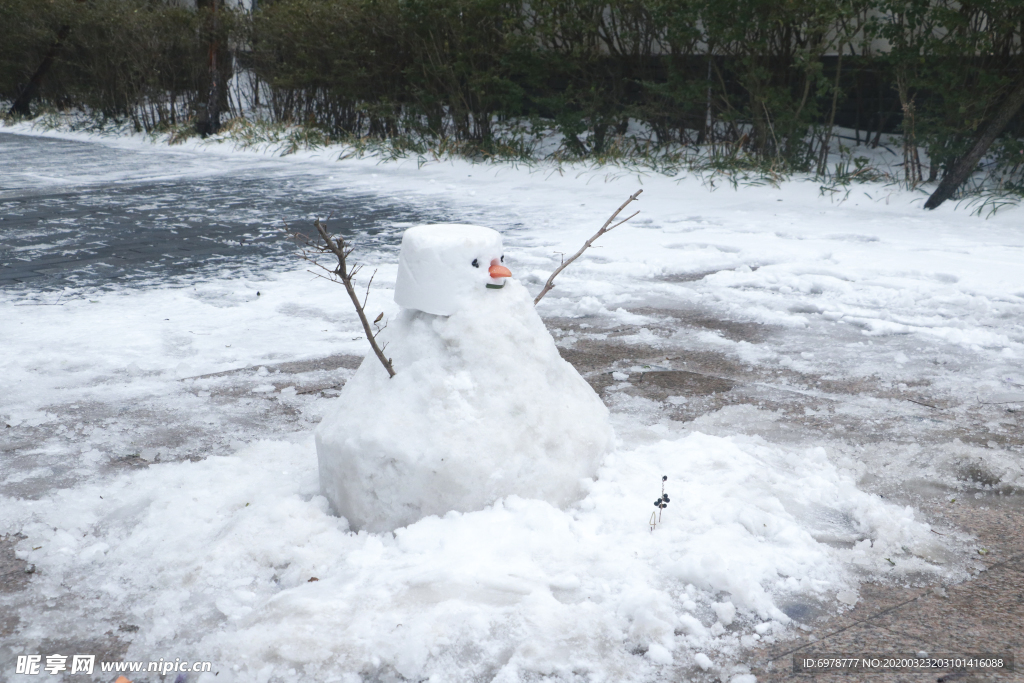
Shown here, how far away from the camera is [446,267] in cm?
225

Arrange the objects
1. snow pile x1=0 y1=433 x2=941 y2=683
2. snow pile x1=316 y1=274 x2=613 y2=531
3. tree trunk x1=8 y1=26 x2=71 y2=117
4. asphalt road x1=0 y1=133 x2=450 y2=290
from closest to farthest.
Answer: snow pile x1=0 y1=433 x2=941 y2=683 → snow pile x1=316 y1=274 x2=613 y2=531 → asphalt road x1=0 y1=133 x2=450 y2=290 → tree trunk x1=8 y1=26 x2=71 y2=117

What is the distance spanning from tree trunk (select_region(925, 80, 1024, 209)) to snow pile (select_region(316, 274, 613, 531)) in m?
6.22

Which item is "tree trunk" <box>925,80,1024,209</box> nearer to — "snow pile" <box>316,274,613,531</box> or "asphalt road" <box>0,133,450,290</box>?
"asphalt road" <box>0,133,450,290</box>

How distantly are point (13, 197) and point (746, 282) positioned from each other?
7.46 metres

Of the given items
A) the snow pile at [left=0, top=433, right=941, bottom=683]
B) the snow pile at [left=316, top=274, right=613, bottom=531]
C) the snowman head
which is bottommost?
the snow pile at [left=0, top=433, right=941, bottom=683]

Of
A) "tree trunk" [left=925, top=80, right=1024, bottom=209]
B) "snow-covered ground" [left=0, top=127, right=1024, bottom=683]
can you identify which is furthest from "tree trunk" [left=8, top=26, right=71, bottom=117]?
"tree trunk" [left=925, top=80, right=1024, bottom=209]

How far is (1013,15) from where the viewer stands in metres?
7.18

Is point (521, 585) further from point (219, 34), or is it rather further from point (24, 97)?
point (24, 97)

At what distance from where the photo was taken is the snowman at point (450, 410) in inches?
86.2

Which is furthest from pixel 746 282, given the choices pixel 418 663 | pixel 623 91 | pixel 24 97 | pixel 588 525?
pixel 24 97

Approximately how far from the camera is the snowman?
219cm

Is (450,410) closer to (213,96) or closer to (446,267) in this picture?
(446,267)

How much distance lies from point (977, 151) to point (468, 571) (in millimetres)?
6770

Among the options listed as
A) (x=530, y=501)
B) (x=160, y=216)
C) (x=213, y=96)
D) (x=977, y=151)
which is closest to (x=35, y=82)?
(x=213, y=96)
